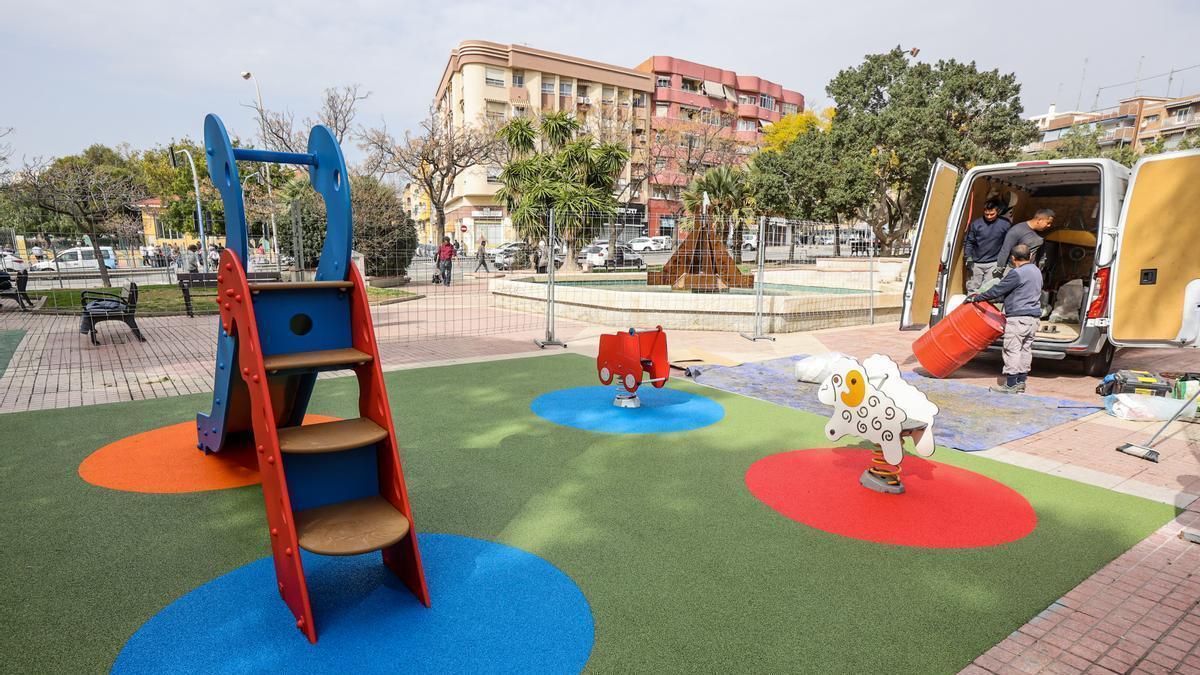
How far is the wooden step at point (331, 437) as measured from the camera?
8.16 ft

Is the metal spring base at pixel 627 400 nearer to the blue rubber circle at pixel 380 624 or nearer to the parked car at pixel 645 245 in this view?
the blue rubber circle at pixel 380 624

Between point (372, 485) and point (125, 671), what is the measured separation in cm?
110

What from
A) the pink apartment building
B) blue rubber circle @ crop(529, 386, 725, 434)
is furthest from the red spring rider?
the pink apartment building

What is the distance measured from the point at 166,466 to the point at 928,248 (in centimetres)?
878

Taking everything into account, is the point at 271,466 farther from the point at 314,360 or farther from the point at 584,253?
the point at 584,253

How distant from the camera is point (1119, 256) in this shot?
6594 mm

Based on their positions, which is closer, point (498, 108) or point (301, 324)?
point (301, 324)

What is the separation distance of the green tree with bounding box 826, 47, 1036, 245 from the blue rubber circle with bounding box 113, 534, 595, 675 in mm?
30578

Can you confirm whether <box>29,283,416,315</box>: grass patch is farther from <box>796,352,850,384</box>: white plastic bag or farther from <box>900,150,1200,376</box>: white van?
<box>900,150,1200,376</box>: white van

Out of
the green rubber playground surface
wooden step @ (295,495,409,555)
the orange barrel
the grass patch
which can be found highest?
the orange barrel

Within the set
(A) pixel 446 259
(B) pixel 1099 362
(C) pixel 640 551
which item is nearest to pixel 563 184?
(A) pixel 446 259

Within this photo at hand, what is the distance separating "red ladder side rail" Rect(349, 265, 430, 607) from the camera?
2.68 m

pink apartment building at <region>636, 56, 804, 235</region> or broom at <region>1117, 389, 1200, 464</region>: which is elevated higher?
pink apartment building at <region>636, 56, 804, 235</region>

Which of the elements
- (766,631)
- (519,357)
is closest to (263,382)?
(766,631)
